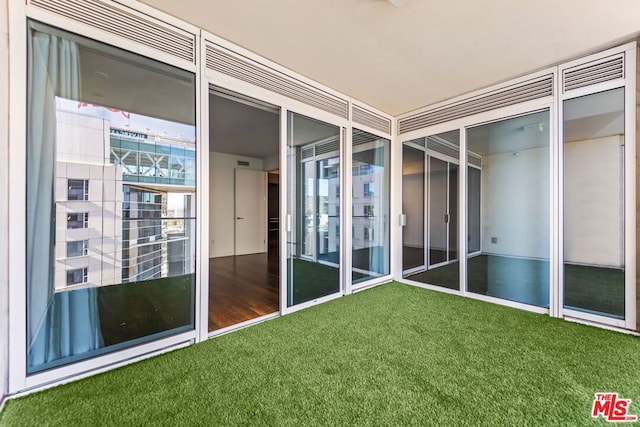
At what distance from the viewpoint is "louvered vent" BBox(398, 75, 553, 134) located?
9.97ft

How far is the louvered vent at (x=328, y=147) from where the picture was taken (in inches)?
140

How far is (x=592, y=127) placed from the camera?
3105 millimetres

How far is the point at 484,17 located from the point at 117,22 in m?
2.93

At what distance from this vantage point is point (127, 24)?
2049 mm

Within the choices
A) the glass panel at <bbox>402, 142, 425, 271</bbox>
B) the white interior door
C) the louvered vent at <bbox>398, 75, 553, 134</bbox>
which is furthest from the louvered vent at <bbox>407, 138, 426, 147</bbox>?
the white interior door

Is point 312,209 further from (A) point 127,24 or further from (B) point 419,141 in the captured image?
(A) point 127,24

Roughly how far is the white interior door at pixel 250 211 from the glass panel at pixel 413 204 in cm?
421

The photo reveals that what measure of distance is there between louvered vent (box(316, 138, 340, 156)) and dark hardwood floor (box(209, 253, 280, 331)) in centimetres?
207

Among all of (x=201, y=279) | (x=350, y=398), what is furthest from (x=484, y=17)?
(x=201, y=279)

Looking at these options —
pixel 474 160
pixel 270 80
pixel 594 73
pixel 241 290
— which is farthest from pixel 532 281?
pixel 270 80

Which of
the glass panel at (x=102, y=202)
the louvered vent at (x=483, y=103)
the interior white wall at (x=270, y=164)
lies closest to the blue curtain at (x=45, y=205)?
the glass panel at (x=102, y=202)

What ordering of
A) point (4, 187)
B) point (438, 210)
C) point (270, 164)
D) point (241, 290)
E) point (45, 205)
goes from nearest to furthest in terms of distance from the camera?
point (4, 187), point (45, 205), point (241, 290), point (438, 210), point (270, 164)

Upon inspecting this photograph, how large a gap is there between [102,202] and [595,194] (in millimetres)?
4753

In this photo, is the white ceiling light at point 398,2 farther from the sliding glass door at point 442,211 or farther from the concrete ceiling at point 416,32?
the sliding glass door at point 442,211
